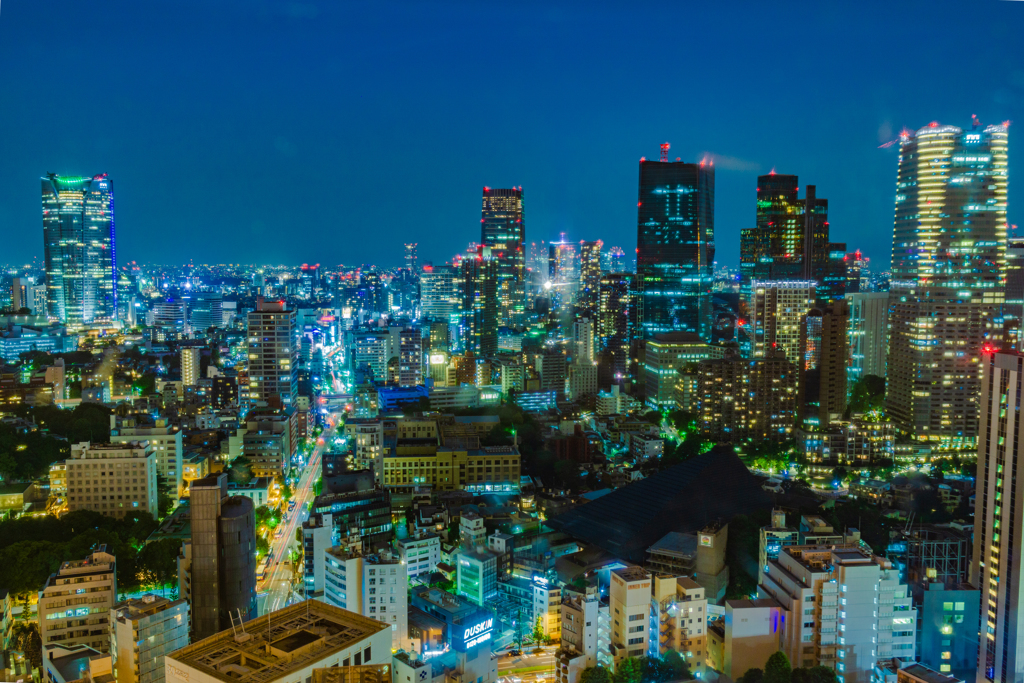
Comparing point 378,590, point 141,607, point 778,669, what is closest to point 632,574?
point 778,669

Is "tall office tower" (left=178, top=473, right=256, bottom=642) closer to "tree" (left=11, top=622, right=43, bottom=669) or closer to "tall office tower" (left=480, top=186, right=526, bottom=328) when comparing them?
"tree" (left=11, top=622, right=43, bottom=669)

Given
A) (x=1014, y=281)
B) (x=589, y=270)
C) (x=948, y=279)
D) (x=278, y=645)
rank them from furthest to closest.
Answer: (x=589, y=270) < (x=948, y=279) < (x=1014, y=281) < (x=278, y=645)

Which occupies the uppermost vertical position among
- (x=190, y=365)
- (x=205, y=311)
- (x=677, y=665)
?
(x=205, y=311)

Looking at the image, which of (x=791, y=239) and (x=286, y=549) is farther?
(x=791, y=239)

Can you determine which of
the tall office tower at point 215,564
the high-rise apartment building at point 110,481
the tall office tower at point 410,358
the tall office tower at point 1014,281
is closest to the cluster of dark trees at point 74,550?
the high-rise apartment building at point 110,481

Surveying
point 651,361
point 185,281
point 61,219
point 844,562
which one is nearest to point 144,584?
point 844,562

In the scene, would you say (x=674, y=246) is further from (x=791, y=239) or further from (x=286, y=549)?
(x=286, y=549)
